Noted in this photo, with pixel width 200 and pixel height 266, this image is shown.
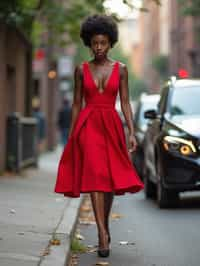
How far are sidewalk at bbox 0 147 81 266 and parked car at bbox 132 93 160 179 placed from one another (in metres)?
3.18

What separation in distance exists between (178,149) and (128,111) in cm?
382

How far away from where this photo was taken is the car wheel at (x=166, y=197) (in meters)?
12.4

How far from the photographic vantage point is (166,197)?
Result: 12.5 m

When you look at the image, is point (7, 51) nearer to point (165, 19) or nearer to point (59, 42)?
point (59, 42)

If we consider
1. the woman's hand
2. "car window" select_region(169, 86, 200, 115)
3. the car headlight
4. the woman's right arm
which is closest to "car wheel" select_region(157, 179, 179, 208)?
the car headlight

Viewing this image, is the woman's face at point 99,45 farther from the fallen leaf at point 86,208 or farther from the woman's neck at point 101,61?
the fallen leaf at point 86,208

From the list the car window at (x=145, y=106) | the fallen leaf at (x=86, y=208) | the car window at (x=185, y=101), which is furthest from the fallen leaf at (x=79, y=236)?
the car window at (x=145, y=106)

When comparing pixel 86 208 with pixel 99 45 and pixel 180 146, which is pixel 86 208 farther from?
pixel 99 45

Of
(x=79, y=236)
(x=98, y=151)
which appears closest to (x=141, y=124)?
(x=79, y=236)

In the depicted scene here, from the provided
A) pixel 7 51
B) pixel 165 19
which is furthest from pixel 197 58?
pixel 7 51

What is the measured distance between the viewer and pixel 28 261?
6984 mm

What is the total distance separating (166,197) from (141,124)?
290 inches

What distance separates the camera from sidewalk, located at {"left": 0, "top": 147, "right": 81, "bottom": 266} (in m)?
7.27

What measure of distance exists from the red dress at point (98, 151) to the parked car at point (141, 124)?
32.7 ft
